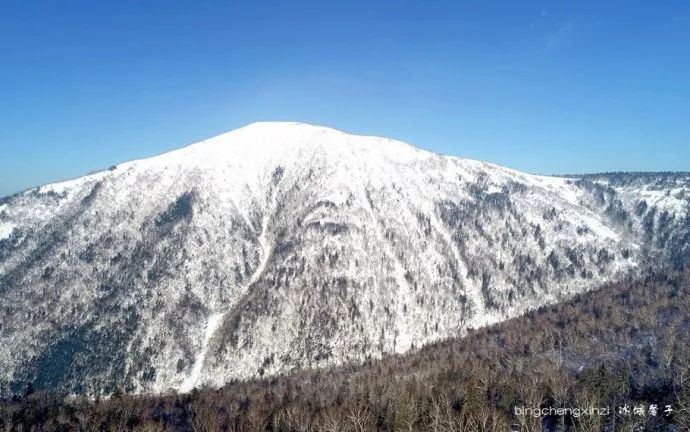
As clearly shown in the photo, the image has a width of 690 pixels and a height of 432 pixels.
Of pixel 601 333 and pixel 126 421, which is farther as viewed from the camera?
pixel 601 333

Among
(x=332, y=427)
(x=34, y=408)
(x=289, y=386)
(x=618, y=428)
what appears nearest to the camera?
(x=618, y=428)

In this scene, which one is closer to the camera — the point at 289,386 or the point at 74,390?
the point at 289,386

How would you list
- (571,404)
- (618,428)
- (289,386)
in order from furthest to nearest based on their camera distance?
1. (289,386)
2. (571,404)
3. (618,428)

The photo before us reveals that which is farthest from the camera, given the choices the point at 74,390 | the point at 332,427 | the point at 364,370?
the point at 74,390

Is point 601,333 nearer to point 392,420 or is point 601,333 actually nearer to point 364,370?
point 364,370

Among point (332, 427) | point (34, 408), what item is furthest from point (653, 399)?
point (34, 408)

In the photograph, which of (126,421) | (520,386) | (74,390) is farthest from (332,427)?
(74,390)

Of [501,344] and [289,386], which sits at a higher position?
[501,344]

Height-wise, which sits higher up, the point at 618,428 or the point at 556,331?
the point at 556,331

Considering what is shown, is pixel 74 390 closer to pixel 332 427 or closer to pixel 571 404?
pixel 332 427
